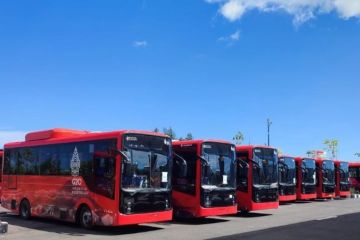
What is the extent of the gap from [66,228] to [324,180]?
20.6m

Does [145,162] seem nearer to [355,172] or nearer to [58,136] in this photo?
[58,136]

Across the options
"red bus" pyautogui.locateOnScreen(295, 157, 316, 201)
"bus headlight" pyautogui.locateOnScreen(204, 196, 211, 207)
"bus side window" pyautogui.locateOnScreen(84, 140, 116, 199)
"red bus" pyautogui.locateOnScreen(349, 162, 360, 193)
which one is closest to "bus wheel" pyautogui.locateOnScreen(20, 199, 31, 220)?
"bus side window" pyautogui.locateOnScreen(84, 140, 116, 199)

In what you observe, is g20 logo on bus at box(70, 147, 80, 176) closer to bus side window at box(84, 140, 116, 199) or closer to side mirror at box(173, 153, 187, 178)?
bus side window at box(84, 140, 116, 199)

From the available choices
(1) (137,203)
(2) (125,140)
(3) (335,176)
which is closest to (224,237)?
(1) (137,203)

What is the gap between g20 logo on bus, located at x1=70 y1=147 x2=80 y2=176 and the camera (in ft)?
55.1

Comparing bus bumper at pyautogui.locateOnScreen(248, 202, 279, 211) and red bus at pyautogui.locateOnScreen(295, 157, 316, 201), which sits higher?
red bus at pyautogui.locateOnScreen(295, 157, 316, 201)

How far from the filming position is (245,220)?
19984 mm

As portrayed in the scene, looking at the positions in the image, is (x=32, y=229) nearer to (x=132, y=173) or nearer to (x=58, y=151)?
(x=58, y=151)

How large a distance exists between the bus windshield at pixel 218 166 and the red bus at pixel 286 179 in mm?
8012

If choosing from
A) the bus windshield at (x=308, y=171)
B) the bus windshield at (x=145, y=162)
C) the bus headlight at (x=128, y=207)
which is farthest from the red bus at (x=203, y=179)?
the bus windshield at (x=308, y=171)

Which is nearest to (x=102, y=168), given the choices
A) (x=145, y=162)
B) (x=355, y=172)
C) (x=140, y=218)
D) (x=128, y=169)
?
(x=128, y=169)

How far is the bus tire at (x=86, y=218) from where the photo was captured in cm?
1617

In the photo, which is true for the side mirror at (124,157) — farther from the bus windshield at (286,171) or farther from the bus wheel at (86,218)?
the bus windshield at (286,171)

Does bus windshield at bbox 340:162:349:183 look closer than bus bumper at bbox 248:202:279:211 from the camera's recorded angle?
No
